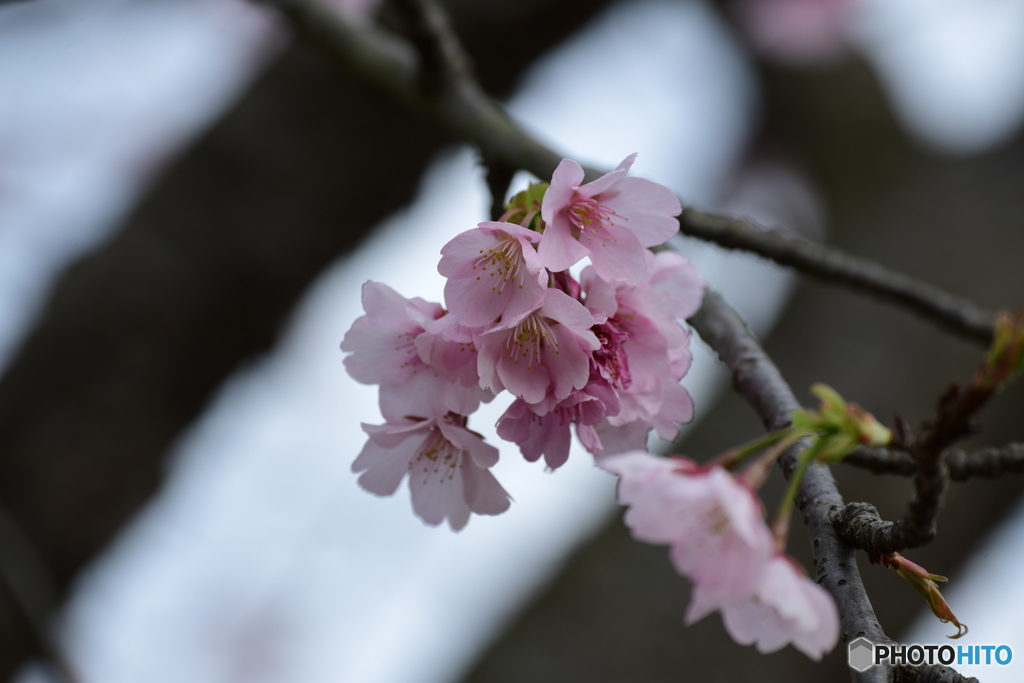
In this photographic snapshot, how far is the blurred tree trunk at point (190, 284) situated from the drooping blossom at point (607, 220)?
4.46ft

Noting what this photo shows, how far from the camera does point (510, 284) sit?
0.68 meters

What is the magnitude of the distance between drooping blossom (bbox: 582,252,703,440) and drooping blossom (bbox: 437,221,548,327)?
3.4 inches

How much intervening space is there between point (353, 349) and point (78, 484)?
1.50 metres

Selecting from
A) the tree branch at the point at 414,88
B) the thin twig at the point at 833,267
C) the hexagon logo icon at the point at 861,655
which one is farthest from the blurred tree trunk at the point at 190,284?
the hexagon logo icon at the point at 861,655

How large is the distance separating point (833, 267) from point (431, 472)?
67 cm

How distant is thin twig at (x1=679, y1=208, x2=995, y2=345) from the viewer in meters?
0.96

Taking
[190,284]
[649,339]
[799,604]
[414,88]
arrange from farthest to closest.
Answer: [190,284]
[414,88]
[649,339]
[799,604]

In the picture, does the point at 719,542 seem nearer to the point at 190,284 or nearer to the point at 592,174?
the point at 592,174

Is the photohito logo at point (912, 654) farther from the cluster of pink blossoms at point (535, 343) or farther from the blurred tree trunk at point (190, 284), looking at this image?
the blurred tree trunk at point (190, 284)

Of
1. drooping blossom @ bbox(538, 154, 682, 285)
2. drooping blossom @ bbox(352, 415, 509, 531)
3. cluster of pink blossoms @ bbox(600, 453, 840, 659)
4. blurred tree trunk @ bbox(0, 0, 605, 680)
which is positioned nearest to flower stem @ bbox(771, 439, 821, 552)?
cluster of pink blossoms @ bbox(600, 453, 840, 659)

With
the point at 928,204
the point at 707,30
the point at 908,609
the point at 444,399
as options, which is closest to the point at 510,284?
the point at 444,399

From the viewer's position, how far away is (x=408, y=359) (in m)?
0.81

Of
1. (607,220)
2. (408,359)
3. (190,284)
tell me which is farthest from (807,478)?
(190,284)

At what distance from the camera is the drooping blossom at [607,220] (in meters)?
0.65
